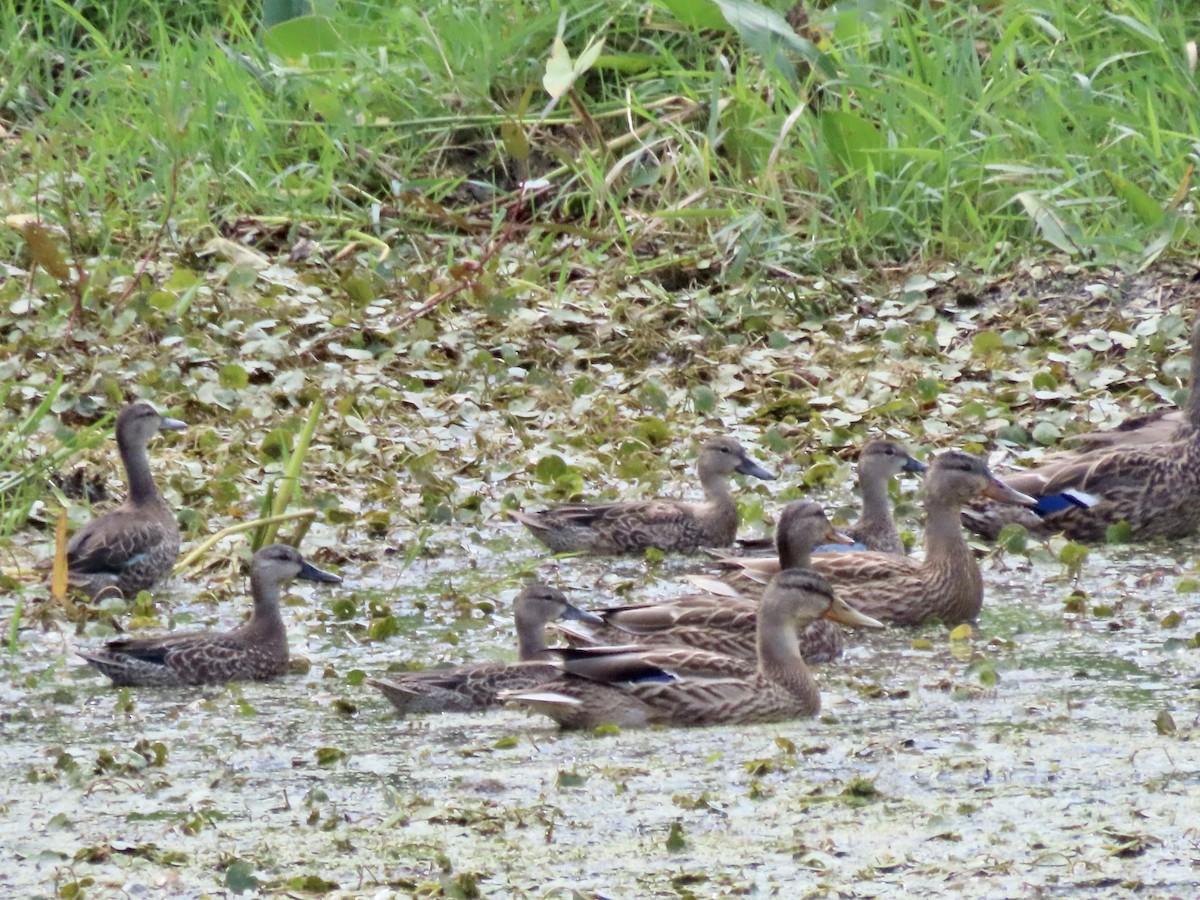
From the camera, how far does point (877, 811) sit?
5578 mm

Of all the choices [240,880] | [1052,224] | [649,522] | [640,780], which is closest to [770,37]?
[1052,224]

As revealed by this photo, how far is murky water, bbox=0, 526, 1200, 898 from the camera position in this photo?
5.21 m

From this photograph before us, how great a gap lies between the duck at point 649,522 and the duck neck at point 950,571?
0.96m

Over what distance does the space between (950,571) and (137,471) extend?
3.09 metres

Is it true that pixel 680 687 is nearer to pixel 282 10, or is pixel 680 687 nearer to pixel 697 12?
pixel 697 12

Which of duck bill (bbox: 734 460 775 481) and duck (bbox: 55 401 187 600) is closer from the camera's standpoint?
duck (bbox: 55 401 187 600)

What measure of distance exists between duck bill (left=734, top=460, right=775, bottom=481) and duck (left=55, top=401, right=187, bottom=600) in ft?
7.03

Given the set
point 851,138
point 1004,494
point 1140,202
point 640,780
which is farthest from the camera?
point 851,138

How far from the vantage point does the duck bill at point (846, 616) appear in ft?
23.8

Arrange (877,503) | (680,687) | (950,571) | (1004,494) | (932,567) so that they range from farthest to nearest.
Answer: (877,503), (1004,494), (932,567), (950,571), (680,687)

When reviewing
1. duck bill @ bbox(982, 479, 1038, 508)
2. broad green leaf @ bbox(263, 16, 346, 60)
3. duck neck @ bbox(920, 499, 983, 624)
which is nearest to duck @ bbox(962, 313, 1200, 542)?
duck bill @ bbox(982, 479, 1038, 508)

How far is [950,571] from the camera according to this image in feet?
25.6

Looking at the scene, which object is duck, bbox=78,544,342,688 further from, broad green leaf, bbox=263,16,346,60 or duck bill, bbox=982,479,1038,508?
broad green leaf, bbox=263,16,346,60

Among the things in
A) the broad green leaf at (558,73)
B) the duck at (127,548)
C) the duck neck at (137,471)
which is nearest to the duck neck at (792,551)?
the duck at (127,548)
